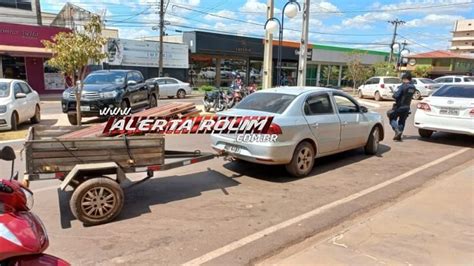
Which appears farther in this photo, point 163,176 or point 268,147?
point 163,176

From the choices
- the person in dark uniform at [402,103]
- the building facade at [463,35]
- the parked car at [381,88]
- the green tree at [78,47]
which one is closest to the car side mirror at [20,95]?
the green tree at [78,47]

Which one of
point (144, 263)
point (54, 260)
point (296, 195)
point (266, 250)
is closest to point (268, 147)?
point (296, 195)

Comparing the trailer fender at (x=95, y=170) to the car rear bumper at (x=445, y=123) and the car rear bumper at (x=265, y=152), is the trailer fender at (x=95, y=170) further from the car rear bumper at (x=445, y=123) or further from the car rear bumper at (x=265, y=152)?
the car rear bumper at (x=445, y=123)

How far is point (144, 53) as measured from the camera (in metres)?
31.7

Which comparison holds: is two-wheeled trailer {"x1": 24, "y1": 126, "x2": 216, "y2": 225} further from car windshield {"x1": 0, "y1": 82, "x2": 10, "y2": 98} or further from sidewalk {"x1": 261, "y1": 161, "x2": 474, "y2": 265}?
car windshield {"x1": 0, "y1": 82, "x2": 10, "y2": 98}

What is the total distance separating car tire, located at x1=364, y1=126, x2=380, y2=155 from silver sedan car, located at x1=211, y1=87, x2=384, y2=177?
1.91 feet

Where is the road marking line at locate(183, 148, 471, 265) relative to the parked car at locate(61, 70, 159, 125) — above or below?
below

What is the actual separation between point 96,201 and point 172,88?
70.8 feet

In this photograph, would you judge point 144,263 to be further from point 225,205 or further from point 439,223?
point 439,223

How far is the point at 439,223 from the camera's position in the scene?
4625mm

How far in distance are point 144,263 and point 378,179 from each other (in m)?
4.52

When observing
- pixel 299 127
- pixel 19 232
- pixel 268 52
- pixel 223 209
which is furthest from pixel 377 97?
pixel 19 232

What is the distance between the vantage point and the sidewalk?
374 cm

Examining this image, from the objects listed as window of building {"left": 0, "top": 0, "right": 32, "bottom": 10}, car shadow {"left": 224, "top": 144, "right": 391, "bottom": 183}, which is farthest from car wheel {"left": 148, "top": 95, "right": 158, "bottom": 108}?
window of building {"left": 0, "top": 0, "right": 32, "bottom": 10}
